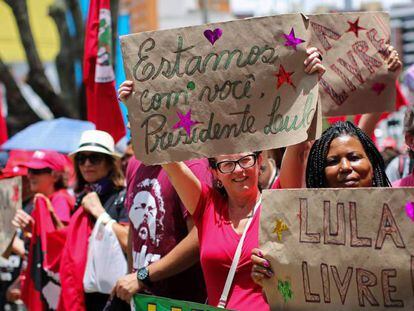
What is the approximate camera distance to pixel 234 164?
420 centimetres

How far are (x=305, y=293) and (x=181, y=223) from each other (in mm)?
1448

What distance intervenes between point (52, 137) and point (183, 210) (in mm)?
4283

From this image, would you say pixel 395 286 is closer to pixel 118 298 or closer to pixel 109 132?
pixel 118 298

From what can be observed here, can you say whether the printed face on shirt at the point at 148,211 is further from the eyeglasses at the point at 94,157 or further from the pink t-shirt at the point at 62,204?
the pink t-shirt at the point at 62,204

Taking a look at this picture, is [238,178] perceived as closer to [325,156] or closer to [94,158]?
[325,156]

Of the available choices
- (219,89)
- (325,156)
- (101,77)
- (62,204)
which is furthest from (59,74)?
(325,156)

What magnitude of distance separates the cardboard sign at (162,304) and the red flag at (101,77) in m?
2.07

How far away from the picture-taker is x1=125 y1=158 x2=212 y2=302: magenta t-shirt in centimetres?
489

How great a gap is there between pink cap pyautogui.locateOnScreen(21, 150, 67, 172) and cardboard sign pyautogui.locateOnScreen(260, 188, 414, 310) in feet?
12.5

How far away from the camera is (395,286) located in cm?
336

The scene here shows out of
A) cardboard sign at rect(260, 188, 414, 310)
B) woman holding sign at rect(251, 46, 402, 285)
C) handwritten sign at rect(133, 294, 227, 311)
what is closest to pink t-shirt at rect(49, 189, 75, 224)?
handwritten sign at rect(133, 294, 227, 311)

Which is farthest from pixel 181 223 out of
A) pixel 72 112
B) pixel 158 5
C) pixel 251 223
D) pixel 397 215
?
pixel 158 5

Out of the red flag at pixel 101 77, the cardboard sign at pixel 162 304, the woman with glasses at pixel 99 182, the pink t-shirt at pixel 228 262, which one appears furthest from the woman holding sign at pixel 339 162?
the red flag at pixel 101 77

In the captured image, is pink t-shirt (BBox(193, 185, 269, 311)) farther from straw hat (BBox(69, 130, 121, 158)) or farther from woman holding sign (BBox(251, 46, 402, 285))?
straw hat (BBox(69, 130, 121, 158))
